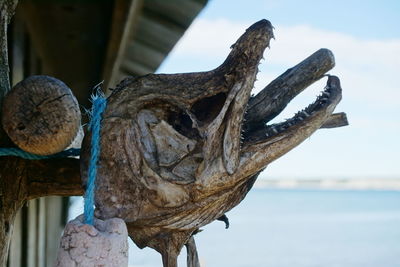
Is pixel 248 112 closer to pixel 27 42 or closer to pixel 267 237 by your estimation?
pixel 27 42

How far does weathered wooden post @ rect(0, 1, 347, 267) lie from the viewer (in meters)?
1.52

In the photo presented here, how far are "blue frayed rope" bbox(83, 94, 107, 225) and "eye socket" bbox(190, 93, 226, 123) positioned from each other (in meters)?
0.22

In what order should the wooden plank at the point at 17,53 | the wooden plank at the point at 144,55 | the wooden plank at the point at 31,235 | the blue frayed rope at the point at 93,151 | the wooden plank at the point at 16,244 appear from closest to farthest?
the blue frayed rope at the point at 93,151, the wooden plank at the point at 16,244, the wooden plank at the point at 17,53, the wooden plank at the point at 31,235, the wooden plank at the point at 144,55

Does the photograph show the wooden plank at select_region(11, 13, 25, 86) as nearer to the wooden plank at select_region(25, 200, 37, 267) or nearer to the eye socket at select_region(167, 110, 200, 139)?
the wooden plank at select_region(25, 200, 37, 267)

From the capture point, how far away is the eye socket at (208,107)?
1602mm

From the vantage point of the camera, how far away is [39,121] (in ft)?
5.02

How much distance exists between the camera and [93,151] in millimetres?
1431

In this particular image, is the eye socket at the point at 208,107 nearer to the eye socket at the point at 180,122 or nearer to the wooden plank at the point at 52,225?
the eye socket at the point at 180,122

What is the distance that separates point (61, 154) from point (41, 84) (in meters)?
0.20

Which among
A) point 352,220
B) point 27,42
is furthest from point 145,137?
point 352,220

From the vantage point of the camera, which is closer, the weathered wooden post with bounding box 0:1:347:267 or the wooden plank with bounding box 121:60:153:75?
the weathered wooden post with bounding box 0:1:347:267

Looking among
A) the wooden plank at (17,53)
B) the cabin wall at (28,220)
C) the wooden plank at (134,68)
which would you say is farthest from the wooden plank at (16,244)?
the wooden plank at (134,68)

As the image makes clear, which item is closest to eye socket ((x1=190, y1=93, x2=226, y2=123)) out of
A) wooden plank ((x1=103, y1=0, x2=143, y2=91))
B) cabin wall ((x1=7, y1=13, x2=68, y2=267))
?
cabin wall ((x1=7, y1=13, x2=68, y2=267))

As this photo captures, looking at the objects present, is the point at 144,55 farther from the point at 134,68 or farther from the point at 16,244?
the point at 16,244
